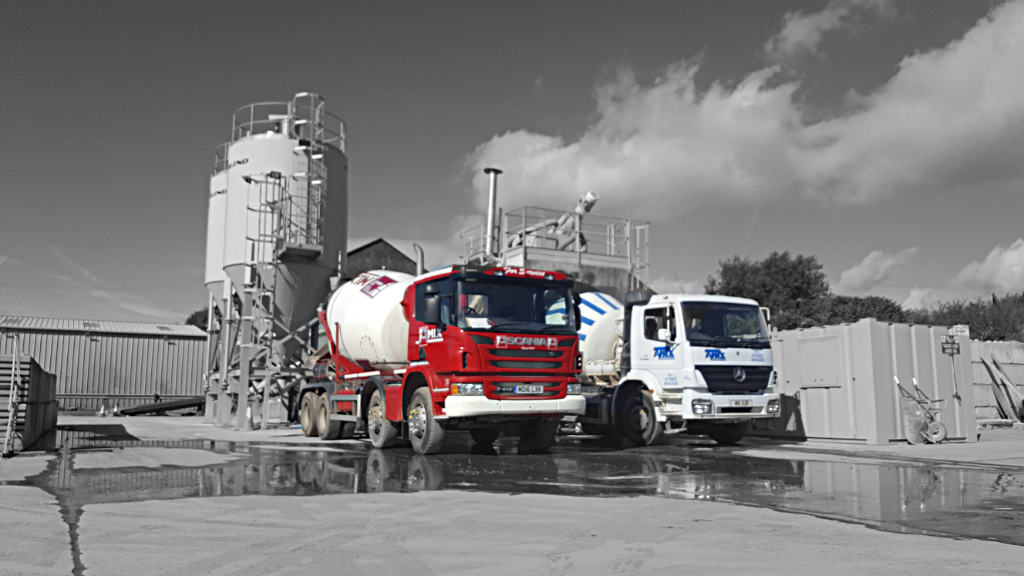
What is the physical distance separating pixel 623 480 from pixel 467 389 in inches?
130

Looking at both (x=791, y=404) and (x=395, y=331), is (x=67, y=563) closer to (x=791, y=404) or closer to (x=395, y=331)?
(x=395, y=331)

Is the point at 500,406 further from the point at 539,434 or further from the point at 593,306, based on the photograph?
the point at 593,306

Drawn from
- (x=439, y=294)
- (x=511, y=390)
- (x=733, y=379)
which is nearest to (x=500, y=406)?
(x=511, y=390)

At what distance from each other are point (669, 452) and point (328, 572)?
938cm

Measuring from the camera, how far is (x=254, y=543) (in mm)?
5543

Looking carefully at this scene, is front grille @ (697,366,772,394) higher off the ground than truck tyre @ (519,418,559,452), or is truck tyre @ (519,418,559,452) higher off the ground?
front grille @ (697,366,772,394)

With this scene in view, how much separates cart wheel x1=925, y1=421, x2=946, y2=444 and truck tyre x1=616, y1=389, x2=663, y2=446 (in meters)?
4.93

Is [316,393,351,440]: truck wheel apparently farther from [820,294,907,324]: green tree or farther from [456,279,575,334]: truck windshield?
[820,294,907,324]: green tree

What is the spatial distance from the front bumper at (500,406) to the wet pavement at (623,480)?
694 mm

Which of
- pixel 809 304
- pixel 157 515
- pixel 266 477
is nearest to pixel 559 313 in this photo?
pixel 266 477

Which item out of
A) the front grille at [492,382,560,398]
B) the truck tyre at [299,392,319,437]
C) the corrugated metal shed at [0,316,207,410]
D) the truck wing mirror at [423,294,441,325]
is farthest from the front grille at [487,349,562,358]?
the corrugated metal shed at [0,316,207,410]

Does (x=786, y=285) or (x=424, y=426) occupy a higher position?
(x=786, y=285)

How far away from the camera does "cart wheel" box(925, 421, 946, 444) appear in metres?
14.8

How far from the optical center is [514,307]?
1247 cm
